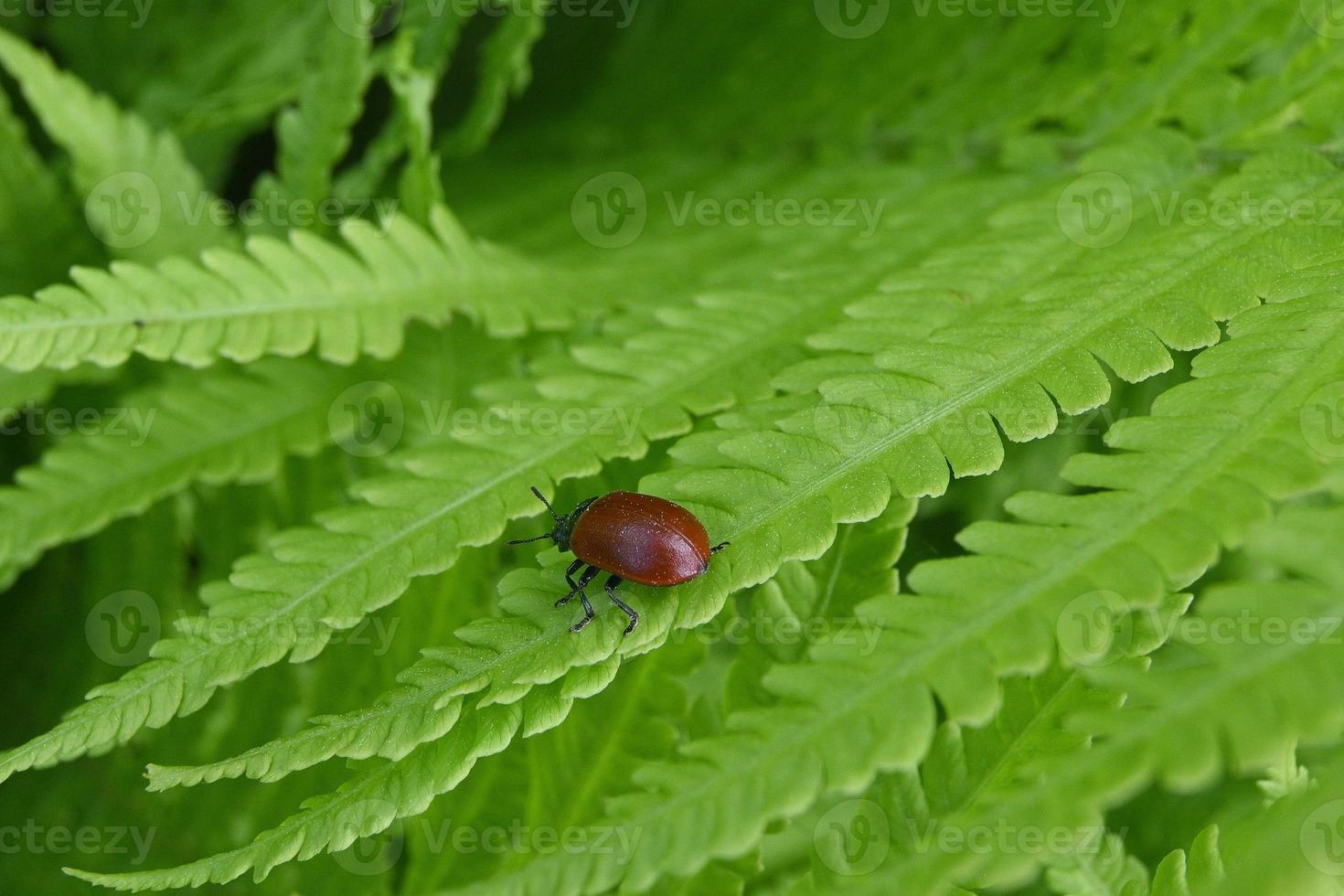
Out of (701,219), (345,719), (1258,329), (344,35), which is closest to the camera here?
(345,719)

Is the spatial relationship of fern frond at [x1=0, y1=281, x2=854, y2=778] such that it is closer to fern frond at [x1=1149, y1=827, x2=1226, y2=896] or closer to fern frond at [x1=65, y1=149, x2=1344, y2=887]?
fern frond at [x1=65, y1=149, x2=1344, y2=887]

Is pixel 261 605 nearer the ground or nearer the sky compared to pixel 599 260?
nearer the ground

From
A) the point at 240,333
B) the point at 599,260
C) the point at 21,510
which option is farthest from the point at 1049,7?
the point at 21,510

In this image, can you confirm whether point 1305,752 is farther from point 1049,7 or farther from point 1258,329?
point 1049,7

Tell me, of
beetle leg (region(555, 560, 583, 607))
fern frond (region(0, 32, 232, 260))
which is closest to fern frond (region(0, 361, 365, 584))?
fern frond (region(0, 32, 232, 260))

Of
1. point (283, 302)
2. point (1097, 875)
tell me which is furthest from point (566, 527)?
point (1097, 875)

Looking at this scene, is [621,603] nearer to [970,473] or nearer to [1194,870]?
[970,473]
